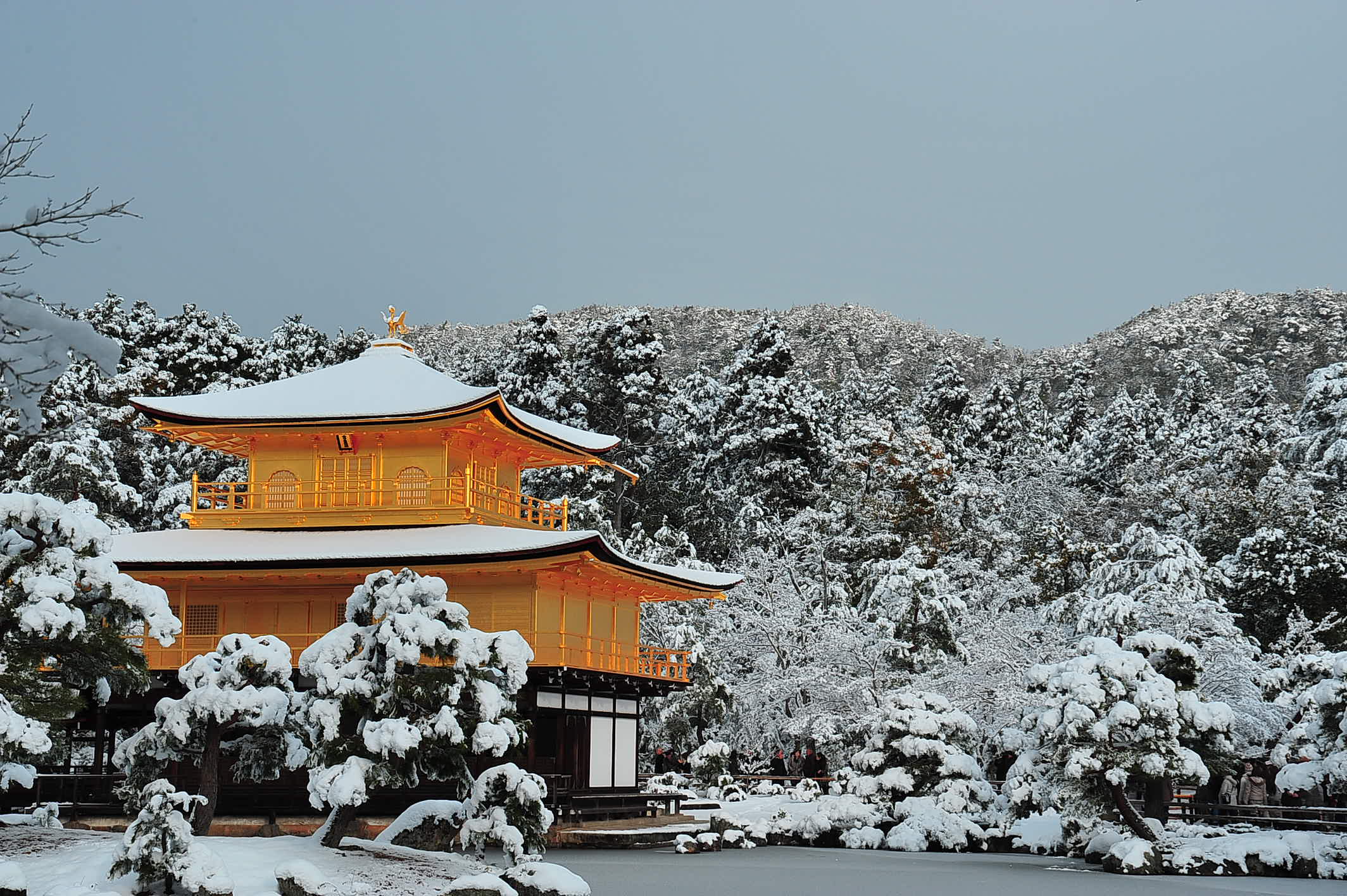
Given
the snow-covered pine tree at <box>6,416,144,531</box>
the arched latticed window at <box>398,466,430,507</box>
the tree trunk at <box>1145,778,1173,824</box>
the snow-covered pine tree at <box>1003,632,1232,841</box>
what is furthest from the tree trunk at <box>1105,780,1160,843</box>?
the snow-covered pine tree at <box>6,416,144,531</box>

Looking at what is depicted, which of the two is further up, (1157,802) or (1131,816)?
(1157,802)

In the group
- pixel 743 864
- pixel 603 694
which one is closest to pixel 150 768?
pixel 743 864

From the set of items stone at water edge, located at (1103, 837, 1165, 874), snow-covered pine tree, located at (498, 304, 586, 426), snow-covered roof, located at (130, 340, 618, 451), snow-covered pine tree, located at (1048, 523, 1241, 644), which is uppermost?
snow-covered pine tree, located at (498, 304, 586, 426)

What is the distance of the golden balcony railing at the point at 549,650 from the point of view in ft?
83.7

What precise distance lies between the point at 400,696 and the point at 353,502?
12693mm

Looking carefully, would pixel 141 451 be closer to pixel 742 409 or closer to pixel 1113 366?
pixel 742 409

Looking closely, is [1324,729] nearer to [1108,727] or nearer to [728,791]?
[1108,727]

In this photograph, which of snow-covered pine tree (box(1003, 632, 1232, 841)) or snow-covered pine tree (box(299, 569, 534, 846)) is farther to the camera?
snow-covered pine tree (box(1003, 632, 1232, 841))

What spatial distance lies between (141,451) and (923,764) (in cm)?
3142

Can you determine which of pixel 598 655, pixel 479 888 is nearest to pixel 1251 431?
pixel 598 655

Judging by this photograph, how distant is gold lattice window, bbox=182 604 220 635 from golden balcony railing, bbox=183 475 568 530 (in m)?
1.93

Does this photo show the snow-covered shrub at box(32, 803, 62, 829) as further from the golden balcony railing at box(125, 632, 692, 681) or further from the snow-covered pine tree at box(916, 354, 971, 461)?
the snow-covered pine tree at box(916, 354, 971, 461)

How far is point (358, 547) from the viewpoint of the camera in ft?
87.0

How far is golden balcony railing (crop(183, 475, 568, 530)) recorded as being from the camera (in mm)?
28141
